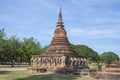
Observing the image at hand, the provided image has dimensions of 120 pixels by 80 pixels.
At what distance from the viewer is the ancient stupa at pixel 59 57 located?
157 ft

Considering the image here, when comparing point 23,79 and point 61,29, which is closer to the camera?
point 23,79

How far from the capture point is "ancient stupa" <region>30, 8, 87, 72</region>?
48000 millimetres

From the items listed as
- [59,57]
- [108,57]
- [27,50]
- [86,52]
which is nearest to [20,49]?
[27,50]

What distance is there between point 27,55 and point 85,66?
24.8 metres

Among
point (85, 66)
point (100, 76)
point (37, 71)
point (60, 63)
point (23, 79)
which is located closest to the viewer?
point (23, 79)

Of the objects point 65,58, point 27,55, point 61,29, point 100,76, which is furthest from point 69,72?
point 27,55

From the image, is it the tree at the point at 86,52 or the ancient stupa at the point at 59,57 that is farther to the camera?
the tree at the point at 86,52

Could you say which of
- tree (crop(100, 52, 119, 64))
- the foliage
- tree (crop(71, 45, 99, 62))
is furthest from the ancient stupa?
tree (crop(100, 52, 119, 64))

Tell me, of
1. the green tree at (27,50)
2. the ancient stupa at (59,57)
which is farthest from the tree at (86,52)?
the ancient stupa at (59,57)

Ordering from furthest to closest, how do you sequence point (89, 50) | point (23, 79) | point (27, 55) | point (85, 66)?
point (89, 50) → point (27, 55) → point (85, 66) → point (23, 79)

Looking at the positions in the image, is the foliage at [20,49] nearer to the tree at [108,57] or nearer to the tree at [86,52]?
the tree at [86,52]

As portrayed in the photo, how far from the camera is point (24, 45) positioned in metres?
74.7

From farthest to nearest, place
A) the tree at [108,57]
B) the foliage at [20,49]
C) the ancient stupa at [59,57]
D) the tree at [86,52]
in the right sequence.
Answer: the tree at [108,57] < the tree at [86,52] < the foliage at [20,49] < the ancient stupa at [59,57]

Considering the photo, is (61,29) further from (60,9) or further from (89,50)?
(89,50)
